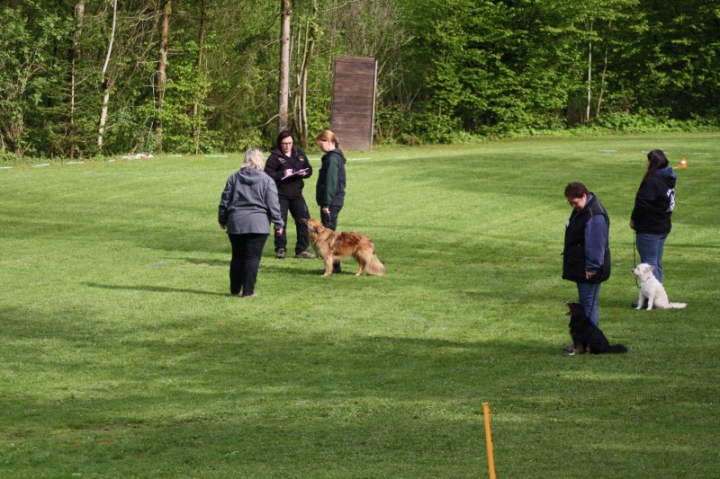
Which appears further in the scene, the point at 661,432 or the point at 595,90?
the point at 595,90

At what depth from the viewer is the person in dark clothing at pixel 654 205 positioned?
14516 mm

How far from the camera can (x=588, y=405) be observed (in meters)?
9.83

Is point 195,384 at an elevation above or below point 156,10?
below

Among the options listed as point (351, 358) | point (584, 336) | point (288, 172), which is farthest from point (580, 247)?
point (288, 172)

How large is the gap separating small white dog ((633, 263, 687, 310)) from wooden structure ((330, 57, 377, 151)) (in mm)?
26956

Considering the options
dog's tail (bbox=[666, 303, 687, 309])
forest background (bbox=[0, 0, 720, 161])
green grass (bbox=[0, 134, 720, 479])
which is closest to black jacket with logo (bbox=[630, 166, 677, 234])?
dog's tail (bbox=[666, 303, 687, 309])

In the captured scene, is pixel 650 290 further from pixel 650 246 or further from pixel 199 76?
pixel 199 76

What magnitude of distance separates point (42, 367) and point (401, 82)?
146 ft

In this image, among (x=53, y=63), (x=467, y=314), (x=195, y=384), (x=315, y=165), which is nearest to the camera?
(x=195, y=384)

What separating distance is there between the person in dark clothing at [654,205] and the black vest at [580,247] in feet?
8.90

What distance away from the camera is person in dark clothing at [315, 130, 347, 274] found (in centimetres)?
1795

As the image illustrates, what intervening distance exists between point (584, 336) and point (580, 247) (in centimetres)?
91

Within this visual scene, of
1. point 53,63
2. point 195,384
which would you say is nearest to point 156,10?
point 53,63

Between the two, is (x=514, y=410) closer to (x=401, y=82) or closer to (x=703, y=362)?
(x=703, y=362)
